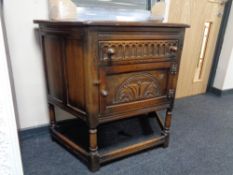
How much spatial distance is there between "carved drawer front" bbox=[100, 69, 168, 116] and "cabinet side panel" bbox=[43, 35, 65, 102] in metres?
0.29

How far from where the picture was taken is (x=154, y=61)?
1087mm

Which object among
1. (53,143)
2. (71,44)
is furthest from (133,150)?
(71,44)

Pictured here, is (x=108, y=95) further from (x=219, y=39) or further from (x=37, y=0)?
(x=219, y=39)

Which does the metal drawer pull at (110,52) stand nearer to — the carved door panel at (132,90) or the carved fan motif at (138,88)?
the carved door panel at (132,90)

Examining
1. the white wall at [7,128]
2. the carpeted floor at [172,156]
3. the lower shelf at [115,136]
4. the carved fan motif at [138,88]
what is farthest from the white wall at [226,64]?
the white wall at [7,128]

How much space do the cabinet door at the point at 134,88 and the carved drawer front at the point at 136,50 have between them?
42mm

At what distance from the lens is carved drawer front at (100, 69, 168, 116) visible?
1.01m

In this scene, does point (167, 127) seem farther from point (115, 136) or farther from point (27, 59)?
point (27, 59)

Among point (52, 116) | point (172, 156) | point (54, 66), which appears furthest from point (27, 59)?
point (172, 156)

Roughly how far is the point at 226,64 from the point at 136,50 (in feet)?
5.87

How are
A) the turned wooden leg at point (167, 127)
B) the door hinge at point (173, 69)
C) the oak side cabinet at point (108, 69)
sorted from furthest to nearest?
the turned wooden leg at point (167, 127) → the door hinge at point (173, 69) → the oak side cabinet at point (108, 69)

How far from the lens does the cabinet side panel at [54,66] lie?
107 centimetres

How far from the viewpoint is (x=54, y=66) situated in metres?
1.14

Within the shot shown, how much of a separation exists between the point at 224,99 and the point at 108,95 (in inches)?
74.8
